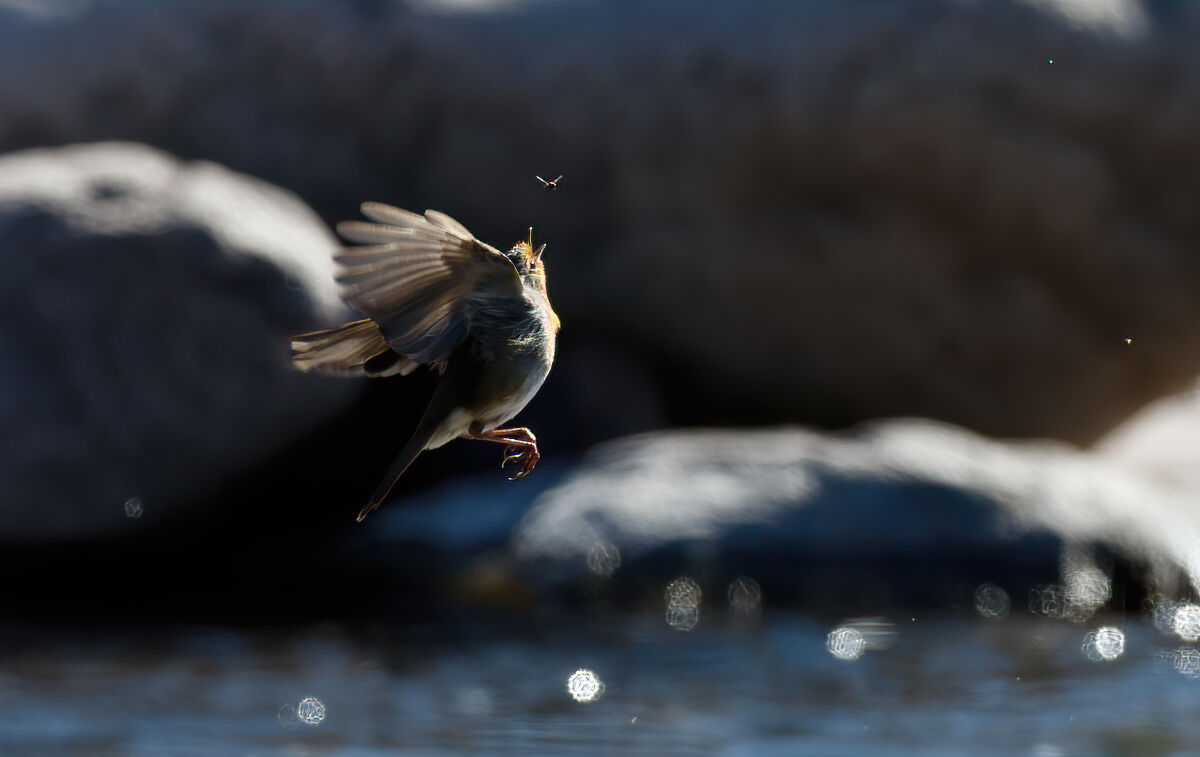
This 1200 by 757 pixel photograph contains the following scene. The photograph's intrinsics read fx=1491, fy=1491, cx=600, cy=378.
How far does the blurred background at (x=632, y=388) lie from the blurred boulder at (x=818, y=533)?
0.02m

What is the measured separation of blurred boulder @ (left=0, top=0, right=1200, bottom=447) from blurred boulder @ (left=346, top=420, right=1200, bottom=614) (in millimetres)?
1175

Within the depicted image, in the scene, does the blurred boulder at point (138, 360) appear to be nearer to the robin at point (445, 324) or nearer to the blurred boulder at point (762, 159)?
the blurred boulder at point (762, 159)

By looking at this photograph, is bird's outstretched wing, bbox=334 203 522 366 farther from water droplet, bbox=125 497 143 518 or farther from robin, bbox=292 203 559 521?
water droplet, bbox=125 497 143 518

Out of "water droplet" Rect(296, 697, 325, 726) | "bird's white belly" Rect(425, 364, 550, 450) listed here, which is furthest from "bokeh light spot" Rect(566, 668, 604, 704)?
"bird's white belly" Rect(425, 364, 550, 450)

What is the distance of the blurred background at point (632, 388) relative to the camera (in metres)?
5.38

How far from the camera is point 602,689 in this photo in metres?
5.30

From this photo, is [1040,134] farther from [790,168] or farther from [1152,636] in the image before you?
[1152,636]

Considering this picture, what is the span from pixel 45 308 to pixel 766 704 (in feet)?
11.1

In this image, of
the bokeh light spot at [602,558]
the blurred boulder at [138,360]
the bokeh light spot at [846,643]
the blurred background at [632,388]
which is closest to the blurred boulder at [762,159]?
the blurred background at [632,388]

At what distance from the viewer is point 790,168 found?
7.65 metres

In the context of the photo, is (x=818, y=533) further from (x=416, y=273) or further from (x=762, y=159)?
(x=416, y=273)

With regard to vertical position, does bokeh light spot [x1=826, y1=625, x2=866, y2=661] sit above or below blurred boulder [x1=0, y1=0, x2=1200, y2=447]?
below

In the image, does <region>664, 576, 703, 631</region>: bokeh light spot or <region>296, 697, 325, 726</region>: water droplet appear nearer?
<region>296, 697, 325, 726</region>: water droplet

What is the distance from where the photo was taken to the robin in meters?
2.13
